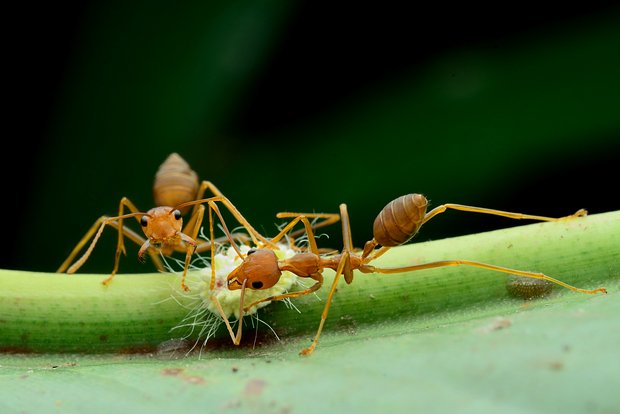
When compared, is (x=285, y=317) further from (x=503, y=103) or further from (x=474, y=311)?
(x=503, y=103)

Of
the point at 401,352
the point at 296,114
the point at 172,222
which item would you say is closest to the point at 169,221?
the point at 172,222

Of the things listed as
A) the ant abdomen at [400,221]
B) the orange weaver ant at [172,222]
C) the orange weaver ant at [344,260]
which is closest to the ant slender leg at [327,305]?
the orange weaver ant at [344,260]

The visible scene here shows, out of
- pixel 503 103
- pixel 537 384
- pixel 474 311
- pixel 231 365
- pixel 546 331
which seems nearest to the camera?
pixel 537 384

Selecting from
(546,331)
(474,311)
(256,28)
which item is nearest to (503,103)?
(256,28)

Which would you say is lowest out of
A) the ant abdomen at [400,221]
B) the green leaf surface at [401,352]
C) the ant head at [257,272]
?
the green leaf surface at [401,352]

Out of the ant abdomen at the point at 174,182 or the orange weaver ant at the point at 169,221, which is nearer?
the orange weaver ant at the point at 169,221

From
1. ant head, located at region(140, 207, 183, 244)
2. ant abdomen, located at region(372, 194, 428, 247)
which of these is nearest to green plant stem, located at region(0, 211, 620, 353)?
ant abdomen, located at region(372, 194, 428, 247)

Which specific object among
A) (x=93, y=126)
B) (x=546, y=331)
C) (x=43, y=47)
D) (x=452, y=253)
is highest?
(x=43, y=47)

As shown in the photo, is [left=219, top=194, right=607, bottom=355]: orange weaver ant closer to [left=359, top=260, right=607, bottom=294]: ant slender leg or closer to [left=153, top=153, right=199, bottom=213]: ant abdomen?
[left=359, top=260, right=607, bottom=294]: ant slender leg

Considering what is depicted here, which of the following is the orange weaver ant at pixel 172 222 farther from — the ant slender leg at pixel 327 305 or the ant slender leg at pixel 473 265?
the ant slender leg at pixel 473 265
